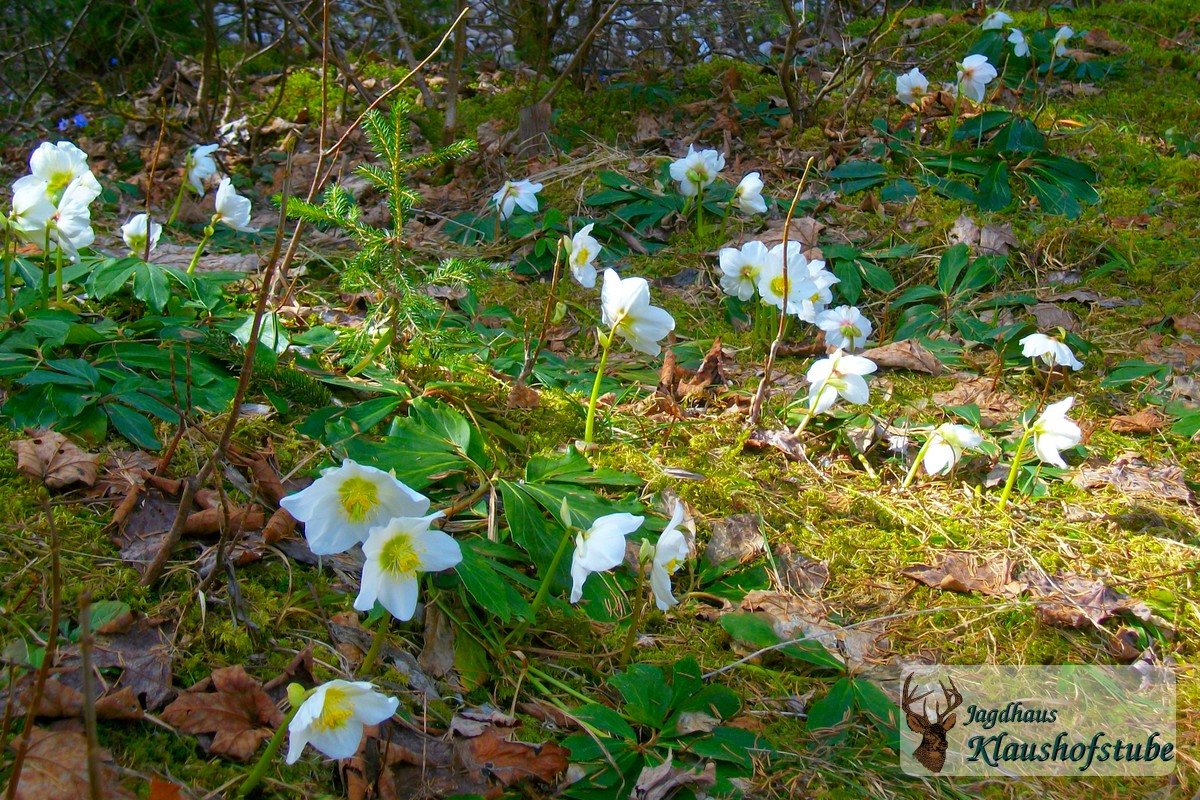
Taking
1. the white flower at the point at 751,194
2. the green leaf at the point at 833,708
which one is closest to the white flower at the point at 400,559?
the green leaf at the point at 833,708

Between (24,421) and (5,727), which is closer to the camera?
(5,727)

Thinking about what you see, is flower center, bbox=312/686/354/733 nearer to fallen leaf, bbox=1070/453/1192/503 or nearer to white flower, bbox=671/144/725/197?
fallen leaf, bbox=1070/453/1192/503

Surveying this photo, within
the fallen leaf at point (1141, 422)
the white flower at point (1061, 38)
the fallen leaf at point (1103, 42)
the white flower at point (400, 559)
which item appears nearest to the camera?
the white flower at point (400, 559)

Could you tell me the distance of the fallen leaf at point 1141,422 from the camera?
2.48 m

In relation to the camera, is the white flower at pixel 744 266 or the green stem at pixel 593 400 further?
the white flower at pixel 744 266

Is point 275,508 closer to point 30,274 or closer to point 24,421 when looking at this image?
point 24,421

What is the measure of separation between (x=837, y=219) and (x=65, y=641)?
3.02m

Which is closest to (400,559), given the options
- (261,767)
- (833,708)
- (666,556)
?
(261,767)

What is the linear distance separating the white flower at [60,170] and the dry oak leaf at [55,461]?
709mm

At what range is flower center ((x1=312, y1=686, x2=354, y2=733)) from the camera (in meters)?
1.16

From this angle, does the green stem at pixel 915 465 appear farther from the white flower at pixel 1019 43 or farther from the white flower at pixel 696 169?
the white flower at pixel 1019 43

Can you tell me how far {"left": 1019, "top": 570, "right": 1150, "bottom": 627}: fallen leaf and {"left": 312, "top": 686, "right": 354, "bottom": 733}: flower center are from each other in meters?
1.48

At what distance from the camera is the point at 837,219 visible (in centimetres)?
347

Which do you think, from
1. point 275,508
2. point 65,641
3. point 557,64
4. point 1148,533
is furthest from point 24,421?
point 557,64
